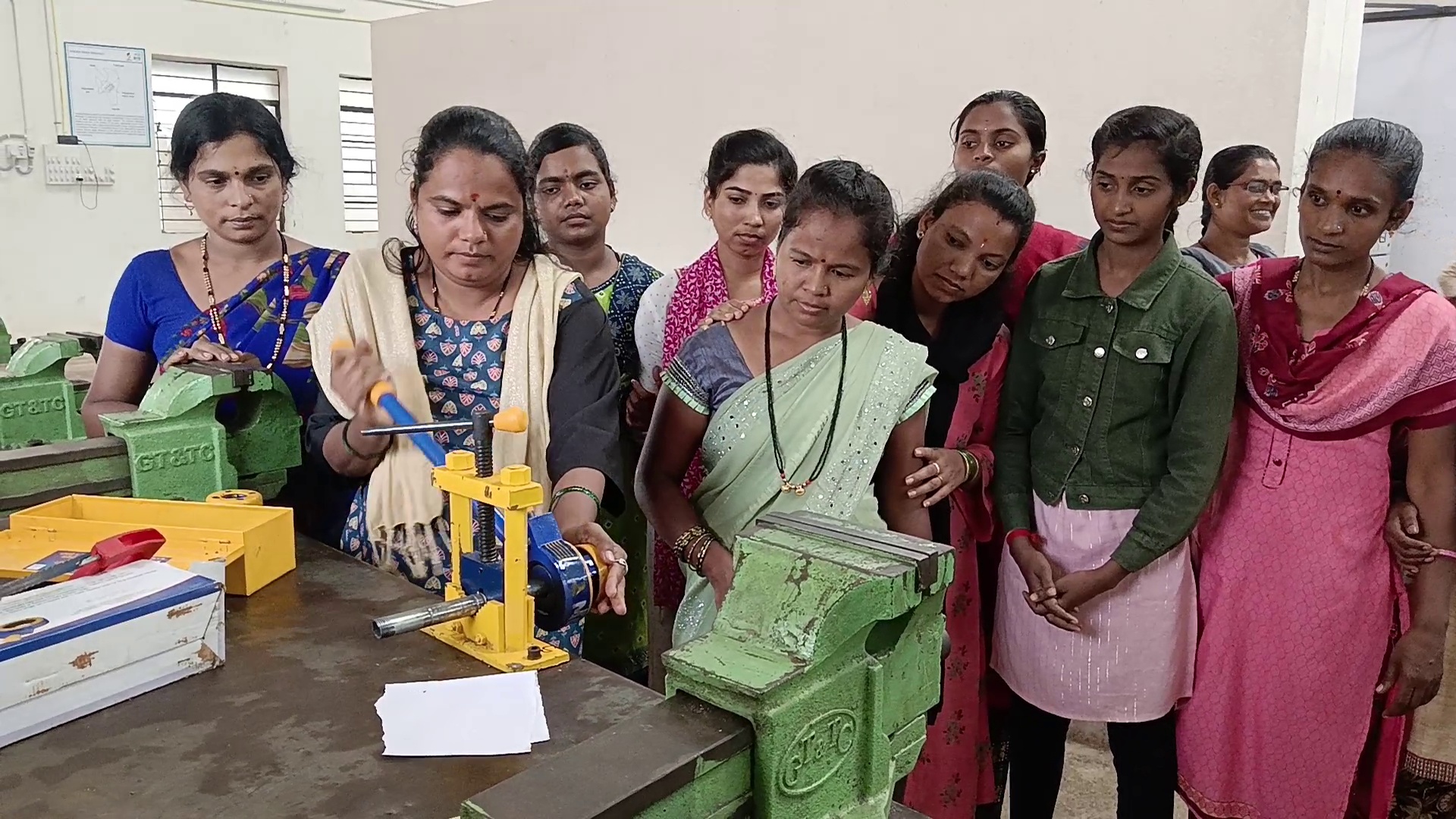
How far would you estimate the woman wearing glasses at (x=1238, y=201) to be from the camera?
8.41ft

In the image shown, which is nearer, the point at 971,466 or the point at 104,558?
the point at 104,558

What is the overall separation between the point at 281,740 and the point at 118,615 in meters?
0.23

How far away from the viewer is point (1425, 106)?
187 inches

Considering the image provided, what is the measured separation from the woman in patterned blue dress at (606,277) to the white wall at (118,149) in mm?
5120

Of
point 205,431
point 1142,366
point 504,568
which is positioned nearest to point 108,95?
point 205,431

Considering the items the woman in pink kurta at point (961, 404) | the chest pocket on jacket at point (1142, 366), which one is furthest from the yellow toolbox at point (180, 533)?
the chest pocket on jacket at point (1142, 366)

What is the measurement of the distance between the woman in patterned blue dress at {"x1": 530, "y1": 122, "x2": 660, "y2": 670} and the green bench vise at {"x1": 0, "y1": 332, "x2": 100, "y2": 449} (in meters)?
1.04

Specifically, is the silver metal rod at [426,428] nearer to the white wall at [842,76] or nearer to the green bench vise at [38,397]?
the green bench vise at [38,397]

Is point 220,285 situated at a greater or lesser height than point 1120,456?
greater

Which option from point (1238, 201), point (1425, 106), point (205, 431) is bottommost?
point (205, 431)

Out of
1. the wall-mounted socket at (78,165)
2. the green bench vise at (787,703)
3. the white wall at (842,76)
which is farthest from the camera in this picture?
the wall-mounted socket at (78,165)

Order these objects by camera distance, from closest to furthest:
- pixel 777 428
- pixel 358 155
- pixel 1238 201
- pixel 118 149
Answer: pixel 777 428 → pixel 1238 201 → pixel 118 149 → pixel 358 155

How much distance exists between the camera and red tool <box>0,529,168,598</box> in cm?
127

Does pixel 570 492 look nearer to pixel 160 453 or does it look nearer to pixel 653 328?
pixel 160 453
